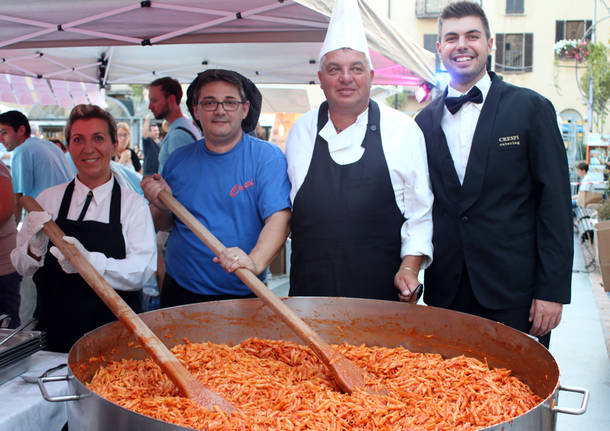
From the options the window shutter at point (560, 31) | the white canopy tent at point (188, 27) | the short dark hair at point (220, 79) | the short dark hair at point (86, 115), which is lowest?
the short dark hair at point (86, 115)

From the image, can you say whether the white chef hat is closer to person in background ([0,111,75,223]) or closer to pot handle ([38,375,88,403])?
pot handle ([38,375,88,403])

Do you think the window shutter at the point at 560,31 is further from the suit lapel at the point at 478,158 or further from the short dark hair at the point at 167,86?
the suit lapel at the point at 478,158

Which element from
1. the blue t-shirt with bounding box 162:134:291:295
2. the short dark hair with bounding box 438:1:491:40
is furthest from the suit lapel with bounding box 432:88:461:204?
the blue t-shirt with bounding box 162:134:291:295

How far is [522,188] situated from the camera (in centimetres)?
221

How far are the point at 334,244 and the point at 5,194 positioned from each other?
74.5 inches

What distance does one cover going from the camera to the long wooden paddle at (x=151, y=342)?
4.91 ft

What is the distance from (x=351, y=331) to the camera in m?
2.13

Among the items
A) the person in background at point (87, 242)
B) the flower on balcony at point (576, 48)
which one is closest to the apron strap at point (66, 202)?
the person in background at point (87, 242)

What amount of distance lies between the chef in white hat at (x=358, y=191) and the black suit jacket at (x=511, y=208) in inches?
5.4

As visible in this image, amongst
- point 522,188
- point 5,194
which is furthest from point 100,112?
point 522,188

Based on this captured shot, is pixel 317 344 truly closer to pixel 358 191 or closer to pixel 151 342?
pixel 151 342

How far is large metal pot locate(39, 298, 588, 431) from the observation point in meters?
1.73

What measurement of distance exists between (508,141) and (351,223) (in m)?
0.69

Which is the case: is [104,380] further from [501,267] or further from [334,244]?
[501,267]
